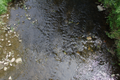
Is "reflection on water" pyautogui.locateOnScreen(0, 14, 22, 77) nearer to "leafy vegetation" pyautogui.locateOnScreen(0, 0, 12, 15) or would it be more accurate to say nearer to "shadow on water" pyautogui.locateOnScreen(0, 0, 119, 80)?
"shadow on water" pyautogui.locateOnScreen(0, 0, 119, 80)

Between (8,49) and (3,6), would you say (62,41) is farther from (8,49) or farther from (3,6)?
(3,6)

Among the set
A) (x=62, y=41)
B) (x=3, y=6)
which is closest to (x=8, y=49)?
(x=62, y=41)

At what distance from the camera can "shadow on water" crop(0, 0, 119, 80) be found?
5.67 m

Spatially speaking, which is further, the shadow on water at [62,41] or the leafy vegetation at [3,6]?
the leafy vegetation at [3,6]

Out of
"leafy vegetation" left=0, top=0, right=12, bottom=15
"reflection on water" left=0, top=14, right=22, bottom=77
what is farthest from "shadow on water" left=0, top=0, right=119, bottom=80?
"leafy vegetation" left=0, top=0, right=12, bottom=15

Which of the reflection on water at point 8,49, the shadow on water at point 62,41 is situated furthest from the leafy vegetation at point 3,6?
the reflection on water at point 8,49

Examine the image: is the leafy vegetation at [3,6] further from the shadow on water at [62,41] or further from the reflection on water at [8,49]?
the reflection on water at [8,49]

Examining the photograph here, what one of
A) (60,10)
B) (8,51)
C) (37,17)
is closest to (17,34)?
(8,51)

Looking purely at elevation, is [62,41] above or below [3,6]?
below

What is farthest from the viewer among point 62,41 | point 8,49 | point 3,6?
point 3,6

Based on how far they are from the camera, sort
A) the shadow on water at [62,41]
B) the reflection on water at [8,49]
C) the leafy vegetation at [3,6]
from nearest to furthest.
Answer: the reflection on water at [8,49] < the shadow on water at [62,41] < the leafy vegetation at [3,6]

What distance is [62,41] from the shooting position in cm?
682

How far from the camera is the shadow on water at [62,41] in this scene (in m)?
5.67

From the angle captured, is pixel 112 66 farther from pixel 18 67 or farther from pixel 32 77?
pixel 18 67
